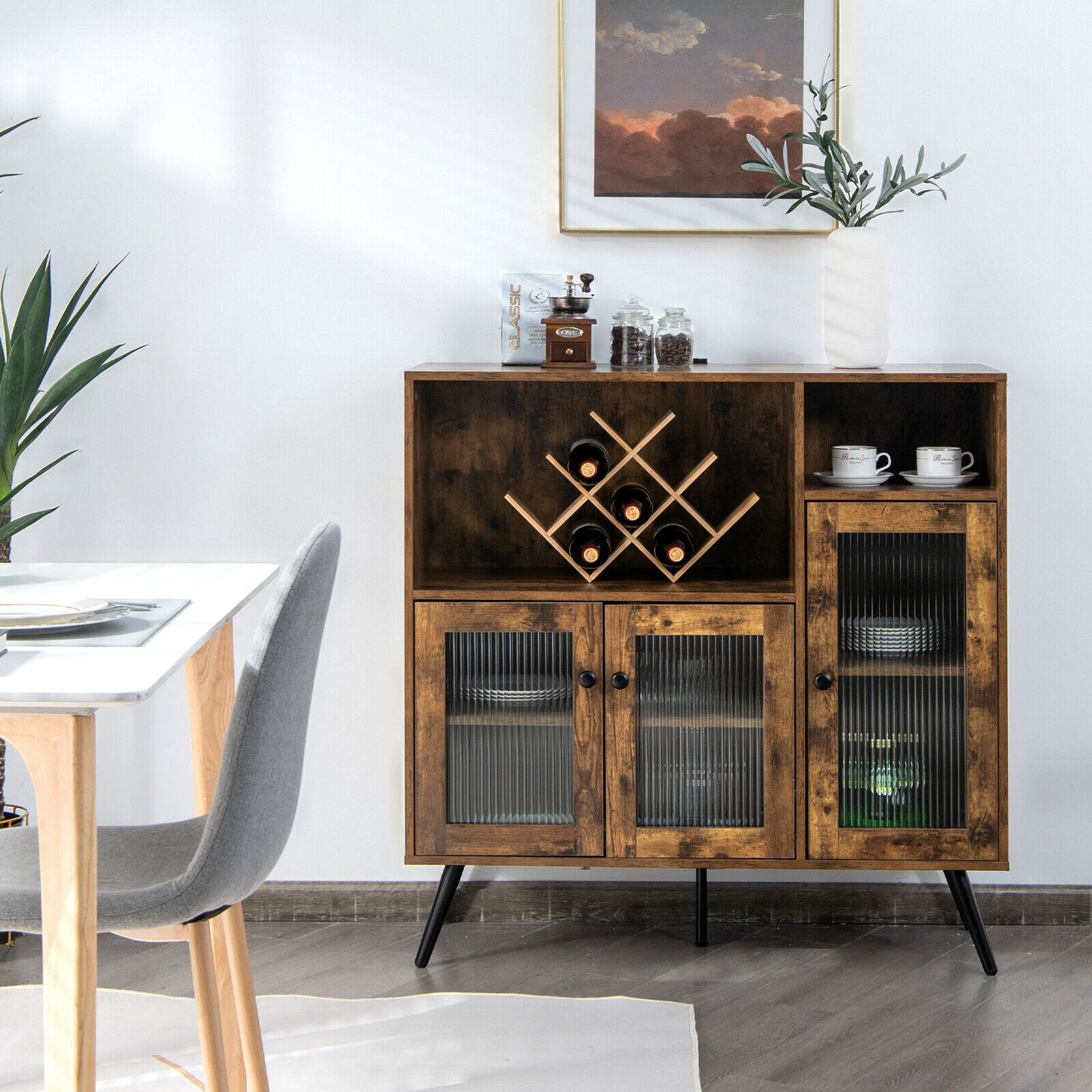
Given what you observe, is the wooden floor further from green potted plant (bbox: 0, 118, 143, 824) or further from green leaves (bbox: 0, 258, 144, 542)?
green leaves (bbox: 0, 258, 144, 542)

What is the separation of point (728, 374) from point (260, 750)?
142 centimetres

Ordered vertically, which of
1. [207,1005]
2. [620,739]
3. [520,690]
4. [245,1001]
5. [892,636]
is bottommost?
[245,1001]

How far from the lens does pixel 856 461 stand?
2.75 m

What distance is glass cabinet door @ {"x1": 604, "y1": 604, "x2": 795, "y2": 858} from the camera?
2.67 m

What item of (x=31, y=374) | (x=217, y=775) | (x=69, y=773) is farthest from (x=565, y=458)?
(x=69, y=773)

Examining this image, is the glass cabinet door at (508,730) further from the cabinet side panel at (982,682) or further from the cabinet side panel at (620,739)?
the cabinet side panel at (982,682)

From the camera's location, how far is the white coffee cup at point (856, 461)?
274 cm

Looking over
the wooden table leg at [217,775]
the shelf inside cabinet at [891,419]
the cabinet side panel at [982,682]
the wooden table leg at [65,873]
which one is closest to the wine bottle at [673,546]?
the shelf inside cabinet at [891,419]

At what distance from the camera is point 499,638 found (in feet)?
8.83

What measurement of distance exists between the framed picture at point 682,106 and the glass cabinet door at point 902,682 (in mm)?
791

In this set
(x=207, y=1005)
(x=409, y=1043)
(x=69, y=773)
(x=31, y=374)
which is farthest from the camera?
(x=31, y=374)

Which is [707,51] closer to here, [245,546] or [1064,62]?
[1064,62]

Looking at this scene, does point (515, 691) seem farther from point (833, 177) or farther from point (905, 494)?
point (833, 177)

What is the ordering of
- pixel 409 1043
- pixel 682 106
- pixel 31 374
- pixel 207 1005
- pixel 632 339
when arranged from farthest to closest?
1. pixel 682 106
2. pixel 632 339
3. pixel 31 374
4. pixel 409 1043
5. pixel 207 1005
